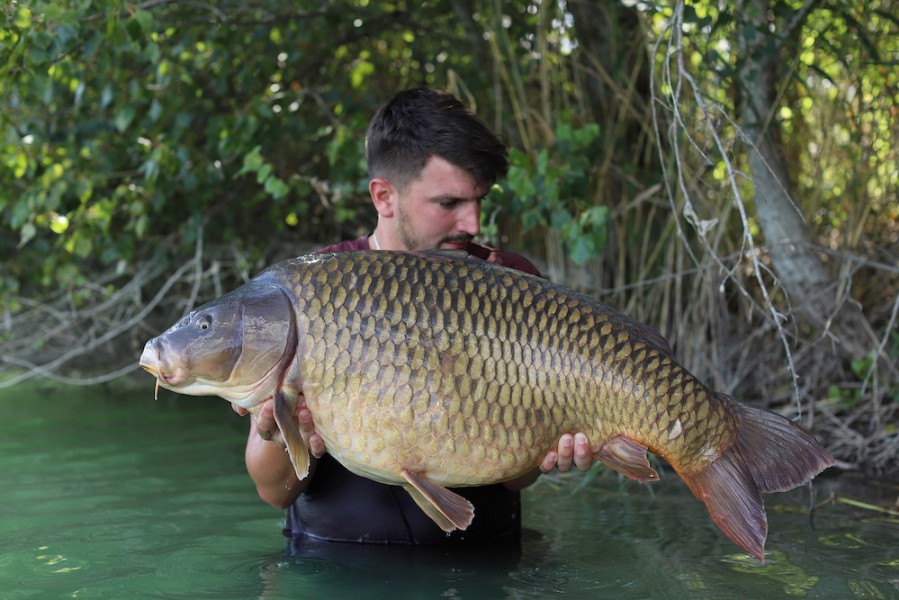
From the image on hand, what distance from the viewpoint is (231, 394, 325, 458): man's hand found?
1813 millimetres

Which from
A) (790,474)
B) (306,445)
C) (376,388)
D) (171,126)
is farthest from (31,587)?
(171,126)

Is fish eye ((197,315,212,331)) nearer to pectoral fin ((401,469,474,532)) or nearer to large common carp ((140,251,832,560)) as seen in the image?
large common carp ((140,251,832,560))

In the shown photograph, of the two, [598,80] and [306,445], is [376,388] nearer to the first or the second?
[306,445]

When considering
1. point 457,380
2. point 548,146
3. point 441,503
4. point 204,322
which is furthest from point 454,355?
point 548,146

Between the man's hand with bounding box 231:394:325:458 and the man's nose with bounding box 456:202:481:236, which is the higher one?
the man's nose with bounding box 456:202:481:236

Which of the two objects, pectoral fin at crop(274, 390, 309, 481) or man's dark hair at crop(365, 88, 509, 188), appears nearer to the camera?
pectoral fin at crop(274, 390, 309, 481)

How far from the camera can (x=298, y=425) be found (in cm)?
182

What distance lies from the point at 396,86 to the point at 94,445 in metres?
2.39

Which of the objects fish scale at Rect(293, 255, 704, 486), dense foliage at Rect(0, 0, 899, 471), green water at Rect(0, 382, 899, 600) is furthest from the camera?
dense foliage at Rect(0, 0, 899, 471)

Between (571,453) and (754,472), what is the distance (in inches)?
12.9

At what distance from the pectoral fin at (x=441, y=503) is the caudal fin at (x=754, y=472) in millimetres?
416

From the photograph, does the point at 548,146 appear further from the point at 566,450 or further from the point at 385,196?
the point at 566,450

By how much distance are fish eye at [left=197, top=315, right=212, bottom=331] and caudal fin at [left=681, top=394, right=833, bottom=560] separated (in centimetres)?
91

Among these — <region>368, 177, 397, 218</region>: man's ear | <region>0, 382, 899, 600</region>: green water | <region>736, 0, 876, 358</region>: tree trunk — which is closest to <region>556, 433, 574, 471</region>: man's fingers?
<region>0, 382, 899, 600</region>: green water
